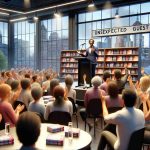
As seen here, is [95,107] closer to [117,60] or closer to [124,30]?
[124,30]

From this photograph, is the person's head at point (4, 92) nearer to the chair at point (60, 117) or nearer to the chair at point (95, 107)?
the chair at point (60, 117)

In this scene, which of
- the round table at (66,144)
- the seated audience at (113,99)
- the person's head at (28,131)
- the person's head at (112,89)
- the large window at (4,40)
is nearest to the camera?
the person's head at (28,131)

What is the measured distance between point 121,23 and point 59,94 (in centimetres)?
1014

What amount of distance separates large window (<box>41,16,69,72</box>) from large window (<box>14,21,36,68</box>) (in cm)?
99

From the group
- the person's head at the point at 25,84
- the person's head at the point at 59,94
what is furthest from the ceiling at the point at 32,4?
the person's head at the point at 59,94

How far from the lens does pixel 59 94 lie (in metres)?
4.16

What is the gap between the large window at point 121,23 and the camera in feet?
41.4

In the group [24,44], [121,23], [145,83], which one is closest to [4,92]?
[145,83]

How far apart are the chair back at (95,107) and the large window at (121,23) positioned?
7558mm

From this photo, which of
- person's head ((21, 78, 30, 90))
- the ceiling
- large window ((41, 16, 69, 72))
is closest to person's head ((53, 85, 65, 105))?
person's head ((21, 78, 30, 90))

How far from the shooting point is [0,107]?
3.65 m

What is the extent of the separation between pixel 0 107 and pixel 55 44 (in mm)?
13568

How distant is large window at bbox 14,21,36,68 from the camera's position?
18.4 m

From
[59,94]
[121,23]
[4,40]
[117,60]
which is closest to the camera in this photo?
[59,94]
